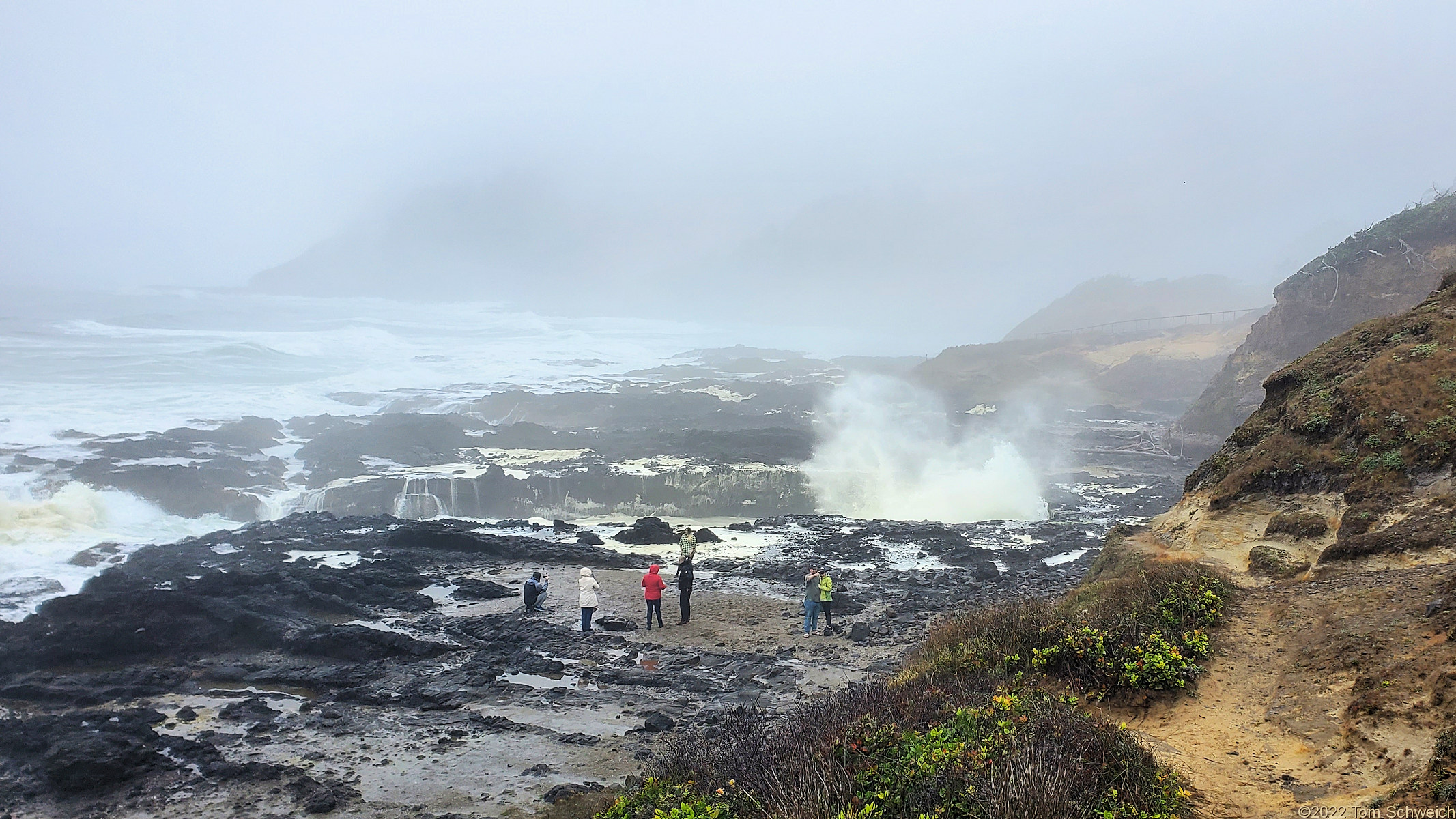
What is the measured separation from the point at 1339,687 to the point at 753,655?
7242 mm

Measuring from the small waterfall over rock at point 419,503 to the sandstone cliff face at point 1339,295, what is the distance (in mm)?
33325

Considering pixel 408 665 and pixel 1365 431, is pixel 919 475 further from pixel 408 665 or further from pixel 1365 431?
pixel 408 665

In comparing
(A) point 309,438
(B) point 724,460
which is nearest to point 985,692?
(B) point 724,460

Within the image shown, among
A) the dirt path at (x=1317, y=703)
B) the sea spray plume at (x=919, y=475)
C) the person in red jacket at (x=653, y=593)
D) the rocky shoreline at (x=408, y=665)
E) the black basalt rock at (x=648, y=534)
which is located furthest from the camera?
the sea spray plume at (x=919, y=475)

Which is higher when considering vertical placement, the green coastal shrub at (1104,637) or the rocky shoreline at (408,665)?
the green coastal shrub at (1104,637)

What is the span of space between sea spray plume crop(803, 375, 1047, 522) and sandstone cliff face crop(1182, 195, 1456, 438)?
394 inches

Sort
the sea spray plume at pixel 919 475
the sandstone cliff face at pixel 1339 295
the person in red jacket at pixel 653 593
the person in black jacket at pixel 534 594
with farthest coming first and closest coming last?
1. the sandstone cliff face at pixel 1339 295
2. the sea spray plume at pixel 919 475
3. the person in black jacket at pixel 534 594
4. the person in red jacket at pixel 653 593

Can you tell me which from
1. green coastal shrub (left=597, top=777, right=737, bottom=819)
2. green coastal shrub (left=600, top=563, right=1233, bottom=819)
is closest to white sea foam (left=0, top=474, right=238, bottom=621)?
green coastal shrub (left=597, top=777, right=737, bottom=819)

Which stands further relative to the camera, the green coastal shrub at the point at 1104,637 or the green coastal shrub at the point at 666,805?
the green coastal shrub at the point at 1104,637

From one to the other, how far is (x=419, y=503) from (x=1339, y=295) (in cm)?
3859

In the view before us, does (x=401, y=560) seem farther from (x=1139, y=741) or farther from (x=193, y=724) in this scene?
(x=1139, y=741)

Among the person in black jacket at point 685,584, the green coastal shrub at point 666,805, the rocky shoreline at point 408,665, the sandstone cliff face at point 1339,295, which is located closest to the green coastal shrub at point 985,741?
the green coastal shrub at point 666,805

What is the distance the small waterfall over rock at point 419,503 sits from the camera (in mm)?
30312

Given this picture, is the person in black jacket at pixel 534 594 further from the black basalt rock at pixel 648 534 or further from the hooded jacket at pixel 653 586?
the black basalt rock at pixel 648 534
